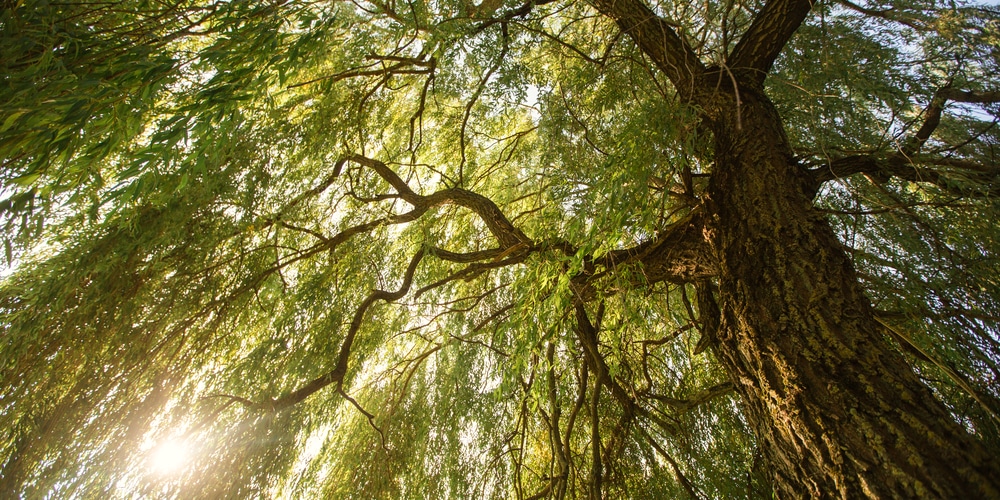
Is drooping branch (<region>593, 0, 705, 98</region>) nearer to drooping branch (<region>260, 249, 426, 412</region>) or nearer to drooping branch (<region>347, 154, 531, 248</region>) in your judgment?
drooping branch (<region>347, 154, 531, 248</region>)

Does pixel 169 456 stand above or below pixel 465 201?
below

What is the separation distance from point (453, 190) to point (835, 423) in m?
1.89

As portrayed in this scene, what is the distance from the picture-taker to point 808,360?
47.8 inches

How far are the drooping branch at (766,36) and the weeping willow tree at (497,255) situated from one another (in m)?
0.01

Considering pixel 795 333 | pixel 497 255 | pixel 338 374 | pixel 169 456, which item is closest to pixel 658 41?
pixel 497 255

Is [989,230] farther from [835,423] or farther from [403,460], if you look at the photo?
[403,460]

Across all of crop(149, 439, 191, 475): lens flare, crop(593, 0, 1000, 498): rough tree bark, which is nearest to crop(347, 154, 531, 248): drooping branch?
crop(593, 0, 1000, 498): rough tree bark

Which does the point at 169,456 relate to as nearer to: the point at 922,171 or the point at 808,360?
the point at 808,360

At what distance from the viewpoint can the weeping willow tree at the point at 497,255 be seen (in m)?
1.10

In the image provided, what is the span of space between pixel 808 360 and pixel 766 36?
52.3 inches

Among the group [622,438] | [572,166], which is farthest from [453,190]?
[622,438]

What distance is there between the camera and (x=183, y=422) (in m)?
1.94

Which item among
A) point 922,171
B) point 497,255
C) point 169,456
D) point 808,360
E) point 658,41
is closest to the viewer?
point 808,360

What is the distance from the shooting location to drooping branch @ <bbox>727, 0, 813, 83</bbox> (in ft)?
5.93
